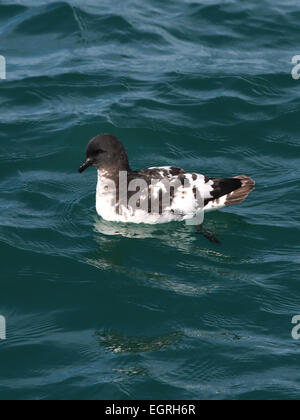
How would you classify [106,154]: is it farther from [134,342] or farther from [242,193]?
[134,342]

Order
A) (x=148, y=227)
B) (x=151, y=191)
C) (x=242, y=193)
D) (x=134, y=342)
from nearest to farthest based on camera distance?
(x=134, y=342), (x=151, y=191), (x=148, y=227), (x=242, y=193)

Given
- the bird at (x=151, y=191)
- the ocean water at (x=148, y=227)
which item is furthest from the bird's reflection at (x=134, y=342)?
the bird at (x=151, y=191)

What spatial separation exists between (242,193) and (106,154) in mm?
1980

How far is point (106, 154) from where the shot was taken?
11.2 m

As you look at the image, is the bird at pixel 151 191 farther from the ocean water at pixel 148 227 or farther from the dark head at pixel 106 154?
the ocean water at pixel 148 227

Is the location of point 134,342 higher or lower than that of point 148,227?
lower

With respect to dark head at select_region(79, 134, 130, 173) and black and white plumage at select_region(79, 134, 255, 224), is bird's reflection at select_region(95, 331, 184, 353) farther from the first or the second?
dark head at select_region(79, 134, 130, 173)

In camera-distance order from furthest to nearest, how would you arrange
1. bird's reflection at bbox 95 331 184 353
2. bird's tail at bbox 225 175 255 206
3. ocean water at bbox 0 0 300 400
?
bird's tail at bbox 225 175 255 206 → bird's reflection at bbox 95 331 184 353 → ocean water at bbox 0 0 300 400

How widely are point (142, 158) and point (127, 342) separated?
4.87m

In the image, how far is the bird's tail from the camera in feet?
37.3

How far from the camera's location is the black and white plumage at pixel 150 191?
36.4 ft

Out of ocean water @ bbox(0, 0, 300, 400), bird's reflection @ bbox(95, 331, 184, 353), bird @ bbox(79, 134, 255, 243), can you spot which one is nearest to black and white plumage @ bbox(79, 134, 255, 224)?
bird @ bbox(79, 134, 255, 243)

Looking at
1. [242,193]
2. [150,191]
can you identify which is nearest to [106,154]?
[150,191]

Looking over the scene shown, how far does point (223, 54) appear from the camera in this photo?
647 inches
